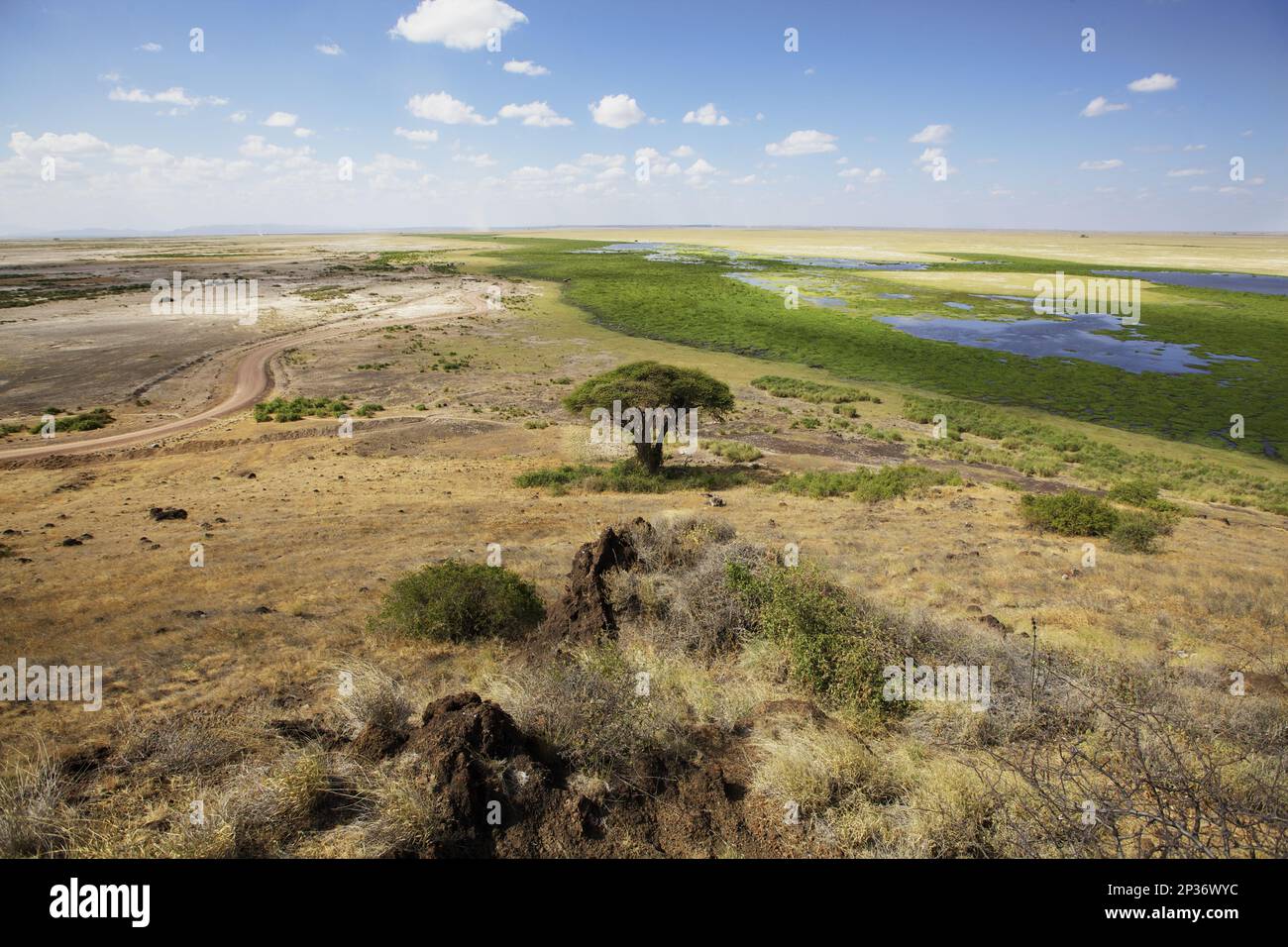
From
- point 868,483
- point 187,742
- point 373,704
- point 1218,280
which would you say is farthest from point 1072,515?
point 1218,280

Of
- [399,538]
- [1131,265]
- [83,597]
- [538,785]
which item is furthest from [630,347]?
[1131,265]

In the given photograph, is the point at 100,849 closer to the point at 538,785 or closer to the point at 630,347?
the point at 538,785

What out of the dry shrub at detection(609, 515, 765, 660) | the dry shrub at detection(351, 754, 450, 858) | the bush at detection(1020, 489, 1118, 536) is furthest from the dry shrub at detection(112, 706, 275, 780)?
the bush at detection(1020, 489, 1118, 536)

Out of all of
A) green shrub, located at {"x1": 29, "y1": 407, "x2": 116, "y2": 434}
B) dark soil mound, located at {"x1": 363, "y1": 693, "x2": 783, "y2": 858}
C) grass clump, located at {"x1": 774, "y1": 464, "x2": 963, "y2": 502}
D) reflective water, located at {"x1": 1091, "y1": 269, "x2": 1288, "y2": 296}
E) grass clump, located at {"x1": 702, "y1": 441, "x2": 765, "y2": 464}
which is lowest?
dark soil mound, located at {"x1": 363, "y1": 693, "x2": 783, "y2": 858}

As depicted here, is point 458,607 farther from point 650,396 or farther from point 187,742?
point 650,396

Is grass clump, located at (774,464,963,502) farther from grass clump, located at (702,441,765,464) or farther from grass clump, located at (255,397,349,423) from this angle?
grass clump, located at (255,397,349,423)

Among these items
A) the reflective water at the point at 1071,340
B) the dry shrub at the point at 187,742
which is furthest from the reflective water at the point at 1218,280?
the dry shrub at the point at 187,742
